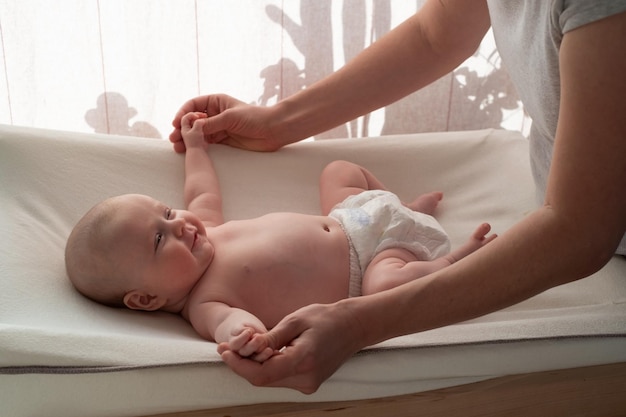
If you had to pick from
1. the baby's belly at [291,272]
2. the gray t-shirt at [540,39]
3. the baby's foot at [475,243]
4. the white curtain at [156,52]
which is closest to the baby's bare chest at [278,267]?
the baby's belly at [291,272]

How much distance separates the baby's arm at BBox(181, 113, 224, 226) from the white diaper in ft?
0.86

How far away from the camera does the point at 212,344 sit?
46.9 inches

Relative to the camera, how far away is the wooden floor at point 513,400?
1178 millimetres

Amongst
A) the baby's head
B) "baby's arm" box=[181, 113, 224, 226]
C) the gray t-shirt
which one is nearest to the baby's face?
the baby's head

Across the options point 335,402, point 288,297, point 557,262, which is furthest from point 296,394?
point 557,262

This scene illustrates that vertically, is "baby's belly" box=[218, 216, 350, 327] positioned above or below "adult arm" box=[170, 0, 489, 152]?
below

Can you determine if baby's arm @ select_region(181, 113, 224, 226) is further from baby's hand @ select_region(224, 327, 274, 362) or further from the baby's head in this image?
baby's hand @ select_region(224, 327, 274, 362)

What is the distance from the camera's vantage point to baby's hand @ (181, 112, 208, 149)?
5.45ft

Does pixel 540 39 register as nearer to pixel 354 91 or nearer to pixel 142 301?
pixel 354 91

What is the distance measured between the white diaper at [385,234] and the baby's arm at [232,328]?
0.28 m

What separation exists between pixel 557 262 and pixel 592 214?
0.08 m

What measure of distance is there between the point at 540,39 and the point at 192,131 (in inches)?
29.6

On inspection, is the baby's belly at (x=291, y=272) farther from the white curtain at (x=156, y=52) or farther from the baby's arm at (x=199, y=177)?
the white curtain at (x=156, y=52)

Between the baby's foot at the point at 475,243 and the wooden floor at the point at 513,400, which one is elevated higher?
the baby's foot at the point at 475,243
